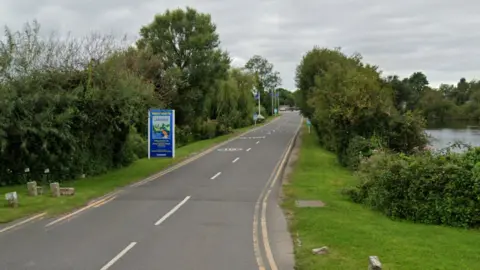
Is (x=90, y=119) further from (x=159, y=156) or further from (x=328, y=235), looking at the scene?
(x=328, y=235)

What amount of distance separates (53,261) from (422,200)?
33.8 ft

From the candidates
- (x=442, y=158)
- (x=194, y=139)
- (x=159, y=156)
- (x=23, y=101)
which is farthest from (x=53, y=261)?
(x=194, y=139)

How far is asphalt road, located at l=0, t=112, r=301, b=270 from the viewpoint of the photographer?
32.8 feet

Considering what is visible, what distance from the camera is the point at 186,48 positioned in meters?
52.3

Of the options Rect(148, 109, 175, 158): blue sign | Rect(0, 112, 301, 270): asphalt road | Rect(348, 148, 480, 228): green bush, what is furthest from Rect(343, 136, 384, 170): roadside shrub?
Rect(348, 148, 480, 228): green bush

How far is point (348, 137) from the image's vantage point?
31953mm

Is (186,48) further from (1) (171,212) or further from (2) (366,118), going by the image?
(1) (171,212)

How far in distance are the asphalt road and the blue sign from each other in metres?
10.6

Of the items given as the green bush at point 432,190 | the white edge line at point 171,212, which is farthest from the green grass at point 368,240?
the white edge line at point 171,212

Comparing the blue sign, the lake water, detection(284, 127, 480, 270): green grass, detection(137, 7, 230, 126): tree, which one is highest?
detection(137, 7, 230, 126): tree

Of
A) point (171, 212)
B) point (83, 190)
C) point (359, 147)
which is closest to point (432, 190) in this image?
point (171, 212)

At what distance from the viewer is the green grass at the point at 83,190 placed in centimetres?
1569

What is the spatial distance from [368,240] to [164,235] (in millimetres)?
4789

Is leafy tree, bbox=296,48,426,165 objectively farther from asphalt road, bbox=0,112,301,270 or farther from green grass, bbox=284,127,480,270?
green grass, bbox=284,127,480,270
